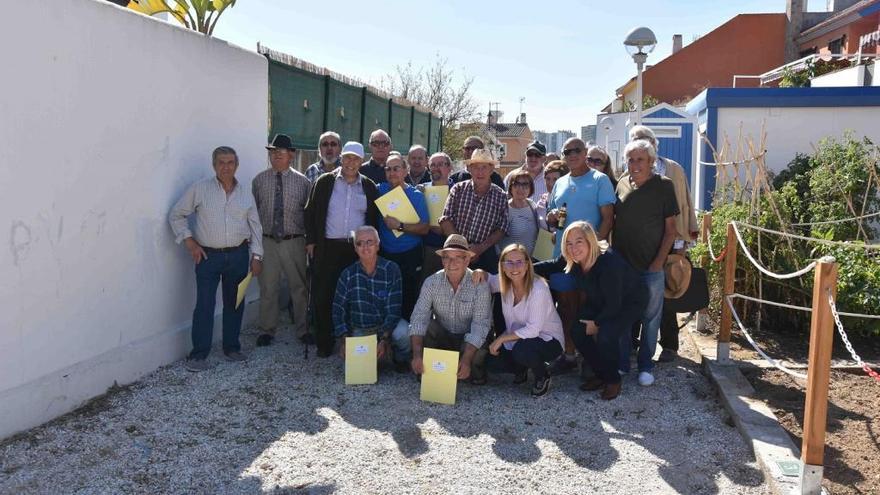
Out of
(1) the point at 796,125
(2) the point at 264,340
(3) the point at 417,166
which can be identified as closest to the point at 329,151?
(3) the point at 417,166

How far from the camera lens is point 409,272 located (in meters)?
6.34

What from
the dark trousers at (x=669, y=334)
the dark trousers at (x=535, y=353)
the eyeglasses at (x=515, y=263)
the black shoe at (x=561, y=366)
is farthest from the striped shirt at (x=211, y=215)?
the dark trousers at (x=669, y=334)

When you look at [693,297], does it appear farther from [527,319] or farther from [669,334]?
[527,319]

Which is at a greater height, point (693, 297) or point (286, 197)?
point (286, 197)

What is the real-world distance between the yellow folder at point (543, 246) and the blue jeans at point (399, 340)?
A: 1.34m

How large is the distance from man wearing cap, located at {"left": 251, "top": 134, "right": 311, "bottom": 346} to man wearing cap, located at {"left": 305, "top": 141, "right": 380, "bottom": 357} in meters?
0.24

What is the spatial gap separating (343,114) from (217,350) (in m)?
5.18

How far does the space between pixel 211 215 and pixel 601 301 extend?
9.92 feet

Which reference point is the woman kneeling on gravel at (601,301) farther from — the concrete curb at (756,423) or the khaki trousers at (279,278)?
the khaki trousers at (279,278)

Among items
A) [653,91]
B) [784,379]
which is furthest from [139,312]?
[653,91]

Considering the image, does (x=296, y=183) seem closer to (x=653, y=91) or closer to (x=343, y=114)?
(x=343, y=114)

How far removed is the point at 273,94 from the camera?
8.27m

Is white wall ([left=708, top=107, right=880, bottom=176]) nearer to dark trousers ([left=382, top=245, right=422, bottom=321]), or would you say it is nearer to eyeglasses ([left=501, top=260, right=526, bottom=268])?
dark trousers ([left=382, top=245, right=422, bottom=321])

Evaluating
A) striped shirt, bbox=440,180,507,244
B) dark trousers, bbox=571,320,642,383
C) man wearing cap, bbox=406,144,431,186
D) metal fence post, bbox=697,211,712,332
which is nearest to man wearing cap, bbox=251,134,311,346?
man wearing cap, bbox=406,144,431,186
